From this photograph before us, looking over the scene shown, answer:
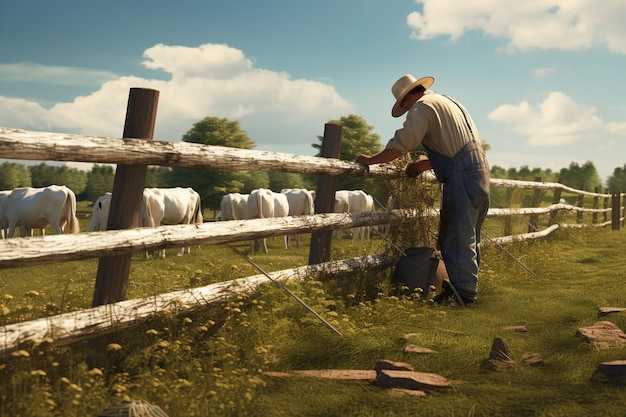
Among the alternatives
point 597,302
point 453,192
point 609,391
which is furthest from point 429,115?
point 609,391

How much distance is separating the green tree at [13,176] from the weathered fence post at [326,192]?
75.2m

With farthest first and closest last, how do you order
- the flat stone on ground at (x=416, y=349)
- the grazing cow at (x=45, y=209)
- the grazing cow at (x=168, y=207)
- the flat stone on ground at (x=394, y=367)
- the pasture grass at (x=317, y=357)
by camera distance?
1. the grazing cow at (x=168, y=207)
2. the grazing cow at (x=45, y=209)
3. the flat stone on ground at (x=416, y=349)
4. the flat stone on ground at (x=394, y=367)
5. the pasture grass at (x=317, y=357)

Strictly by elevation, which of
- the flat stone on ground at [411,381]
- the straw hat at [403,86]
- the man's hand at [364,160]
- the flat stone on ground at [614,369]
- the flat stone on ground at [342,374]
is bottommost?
the flat stone on ground at [342,374]

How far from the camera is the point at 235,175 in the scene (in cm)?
4503

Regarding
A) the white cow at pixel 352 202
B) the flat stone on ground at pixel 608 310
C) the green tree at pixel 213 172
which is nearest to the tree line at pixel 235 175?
the green tree at pixel 213 172

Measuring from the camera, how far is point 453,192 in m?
7.21

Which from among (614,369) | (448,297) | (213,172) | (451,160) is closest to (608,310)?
(448,297)

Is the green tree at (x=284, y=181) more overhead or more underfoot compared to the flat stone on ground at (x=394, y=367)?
more overhead

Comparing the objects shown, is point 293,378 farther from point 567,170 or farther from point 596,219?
point 567,170

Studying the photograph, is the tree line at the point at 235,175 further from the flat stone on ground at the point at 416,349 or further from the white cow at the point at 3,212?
the white cow at the point at 3,212

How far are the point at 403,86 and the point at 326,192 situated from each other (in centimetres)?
148

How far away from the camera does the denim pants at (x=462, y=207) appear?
23.3ft

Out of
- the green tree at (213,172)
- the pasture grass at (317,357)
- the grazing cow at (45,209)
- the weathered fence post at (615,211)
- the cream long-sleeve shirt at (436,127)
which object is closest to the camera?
the pasture grass at (317,357)

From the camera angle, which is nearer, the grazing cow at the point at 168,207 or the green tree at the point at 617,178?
the grazing cow at the point at 168,207
